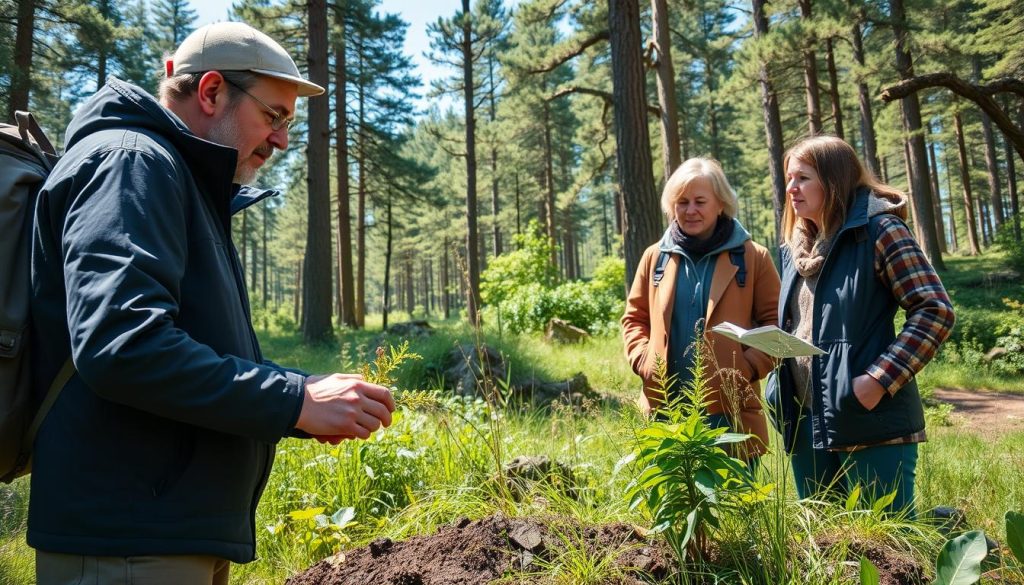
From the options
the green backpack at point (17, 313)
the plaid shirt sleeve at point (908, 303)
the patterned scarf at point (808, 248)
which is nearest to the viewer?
the green backpack at point (17, 313)

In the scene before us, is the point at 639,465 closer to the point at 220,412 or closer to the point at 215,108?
the point at 220,412

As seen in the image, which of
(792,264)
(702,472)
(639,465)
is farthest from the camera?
(792,264)

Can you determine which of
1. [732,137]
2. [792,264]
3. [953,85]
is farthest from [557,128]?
[792,264]

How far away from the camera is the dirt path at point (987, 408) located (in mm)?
6483

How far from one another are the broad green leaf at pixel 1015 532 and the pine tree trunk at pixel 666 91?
367 inches

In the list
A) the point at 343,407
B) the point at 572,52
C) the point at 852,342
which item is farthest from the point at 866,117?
the point at 343,407

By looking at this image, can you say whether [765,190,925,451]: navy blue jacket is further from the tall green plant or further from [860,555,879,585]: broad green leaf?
[860,555,879,585]: broad green leaf

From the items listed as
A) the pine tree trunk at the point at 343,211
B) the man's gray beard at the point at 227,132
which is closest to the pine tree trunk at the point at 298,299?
the pine tree trunk at the point at 343,211

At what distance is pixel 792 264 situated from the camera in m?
2.73

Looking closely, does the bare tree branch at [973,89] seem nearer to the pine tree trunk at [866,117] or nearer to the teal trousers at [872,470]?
the teal trousers at [872,470]

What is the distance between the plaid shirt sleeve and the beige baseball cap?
7.12 feet

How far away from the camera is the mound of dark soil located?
1.86 metres

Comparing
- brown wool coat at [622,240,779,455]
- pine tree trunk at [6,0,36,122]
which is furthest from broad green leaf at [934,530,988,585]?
pine tree trunk at [6,0,36,122]

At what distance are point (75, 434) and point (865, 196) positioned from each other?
269 centimetres
